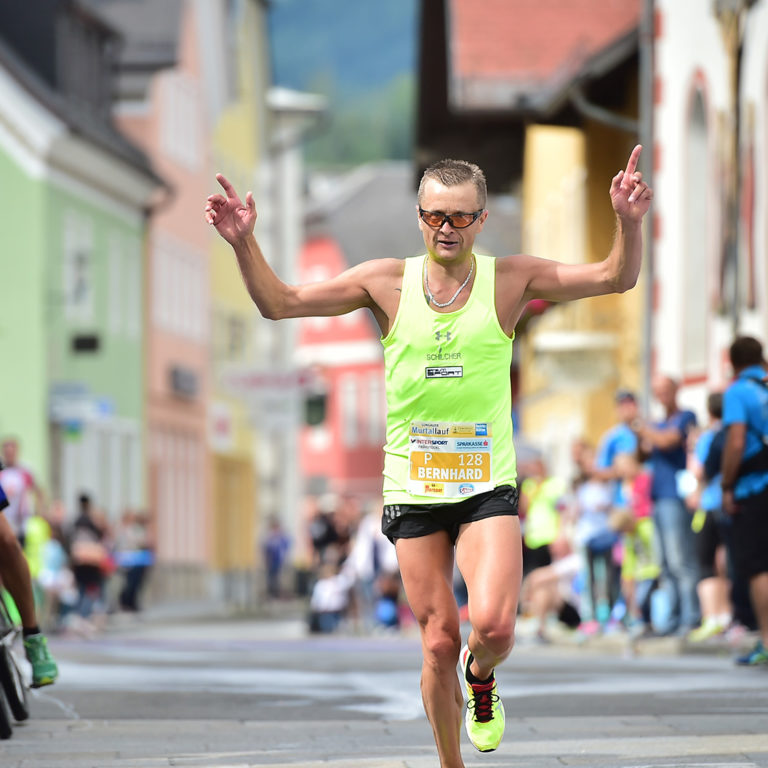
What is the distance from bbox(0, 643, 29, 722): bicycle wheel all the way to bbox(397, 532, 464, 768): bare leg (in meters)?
2.98

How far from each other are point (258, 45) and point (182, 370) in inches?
632

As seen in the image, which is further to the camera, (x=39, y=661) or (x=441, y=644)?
(x=39, y=661)

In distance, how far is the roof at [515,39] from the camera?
3784cm

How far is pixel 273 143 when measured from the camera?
62031 mm

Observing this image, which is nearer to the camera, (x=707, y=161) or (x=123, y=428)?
(x=707, y=161)

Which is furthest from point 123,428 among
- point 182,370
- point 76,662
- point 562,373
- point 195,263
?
point 76,662

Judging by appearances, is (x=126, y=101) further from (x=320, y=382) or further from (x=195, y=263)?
(x=320, y=382)

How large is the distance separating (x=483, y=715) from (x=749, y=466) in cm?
659

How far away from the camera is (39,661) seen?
32.1 feet

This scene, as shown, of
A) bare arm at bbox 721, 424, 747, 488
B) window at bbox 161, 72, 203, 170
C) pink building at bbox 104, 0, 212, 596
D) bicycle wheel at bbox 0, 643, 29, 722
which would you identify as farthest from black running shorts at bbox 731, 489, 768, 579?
window at bbox 161, 72, 203, 170

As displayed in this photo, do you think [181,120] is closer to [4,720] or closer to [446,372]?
[4,720]

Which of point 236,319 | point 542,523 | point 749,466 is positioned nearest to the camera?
point 749,466

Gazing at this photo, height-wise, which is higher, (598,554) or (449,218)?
(449,218)

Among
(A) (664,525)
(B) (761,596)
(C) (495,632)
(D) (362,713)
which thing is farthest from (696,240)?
(C) (495,632)
